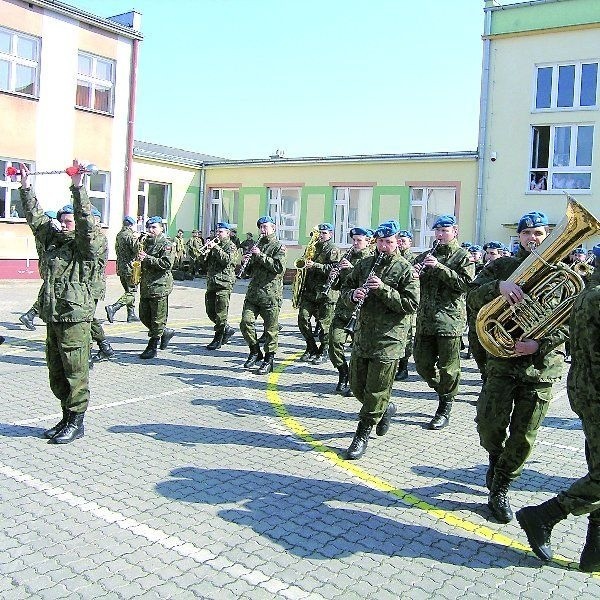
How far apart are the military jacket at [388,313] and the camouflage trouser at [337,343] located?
2.62 m

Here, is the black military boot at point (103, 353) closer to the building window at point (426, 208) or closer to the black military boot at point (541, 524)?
the black military boot at point (541, 524)

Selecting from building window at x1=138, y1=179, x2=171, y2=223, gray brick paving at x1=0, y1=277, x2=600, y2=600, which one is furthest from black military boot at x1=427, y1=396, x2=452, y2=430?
building window at x1=138, y1=179, x2=171, y2=223

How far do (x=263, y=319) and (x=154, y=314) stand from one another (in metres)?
1.77

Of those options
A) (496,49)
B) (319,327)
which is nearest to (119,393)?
(319,327)

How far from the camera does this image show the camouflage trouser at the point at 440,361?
24.8ft

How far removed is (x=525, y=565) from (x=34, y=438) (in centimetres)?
436

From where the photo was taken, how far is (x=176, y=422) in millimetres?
7137

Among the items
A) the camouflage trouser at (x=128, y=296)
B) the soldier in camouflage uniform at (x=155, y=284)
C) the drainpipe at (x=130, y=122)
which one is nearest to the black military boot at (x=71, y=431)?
the soldier in camouflage uniform at (x=155, y=284)

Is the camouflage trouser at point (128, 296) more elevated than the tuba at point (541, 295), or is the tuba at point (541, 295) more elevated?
the tuba at point (541, 295)

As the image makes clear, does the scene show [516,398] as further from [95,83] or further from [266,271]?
[95,83]

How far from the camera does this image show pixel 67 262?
6.39 metres

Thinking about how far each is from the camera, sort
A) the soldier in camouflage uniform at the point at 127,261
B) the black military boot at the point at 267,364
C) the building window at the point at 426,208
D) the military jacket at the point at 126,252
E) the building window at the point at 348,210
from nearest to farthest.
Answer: the black military boot at the point at 267,364 → the soldier in camouflage uniform at the point at 127,261 → the military jacket at the point at 126,252 → the building window at the point at 426,208 → the building window at the point at 348,210

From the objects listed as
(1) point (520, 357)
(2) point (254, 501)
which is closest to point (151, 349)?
(2) point (254, 501)

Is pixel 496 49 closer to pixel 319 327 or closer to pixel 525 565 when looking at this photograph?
pixel 319 327
